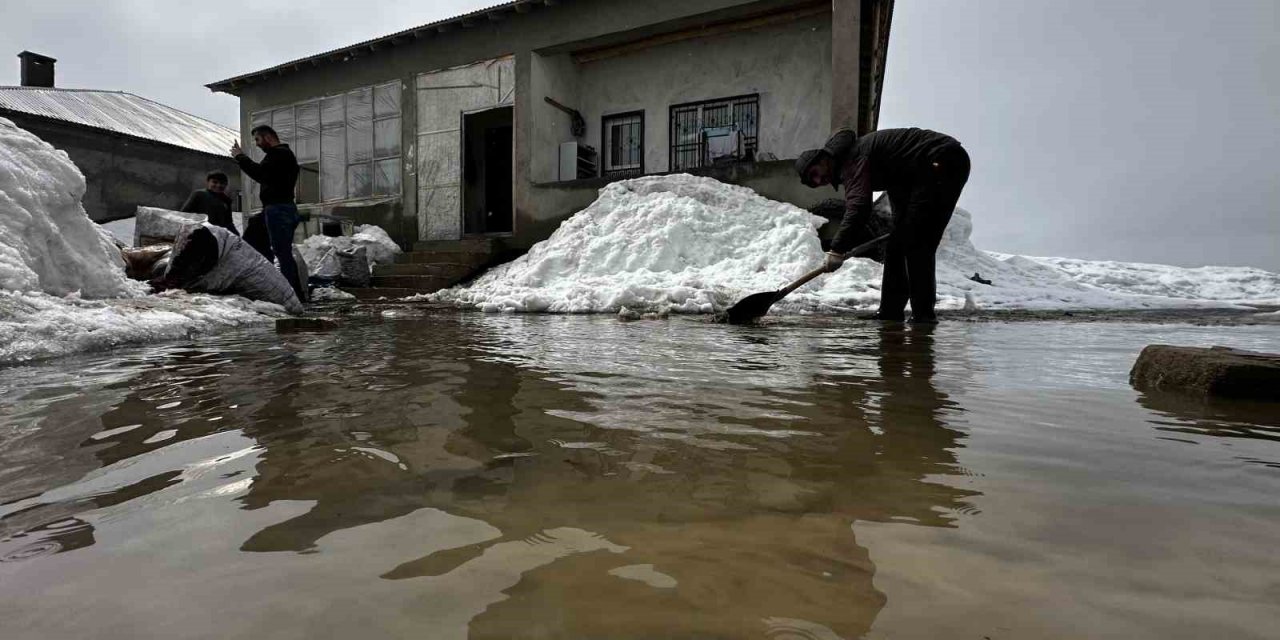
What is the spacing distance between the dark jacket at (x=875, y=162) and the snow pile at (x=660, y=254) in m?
1.61

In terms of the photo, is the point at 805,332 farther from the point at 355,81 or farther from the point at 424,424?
the point at 355,81

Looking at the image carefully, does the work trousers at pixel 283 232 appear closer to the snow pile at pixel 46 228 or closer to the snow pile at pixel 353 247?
the snow pile at pixel 46 228

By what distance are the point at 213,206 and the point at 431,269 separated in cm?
310

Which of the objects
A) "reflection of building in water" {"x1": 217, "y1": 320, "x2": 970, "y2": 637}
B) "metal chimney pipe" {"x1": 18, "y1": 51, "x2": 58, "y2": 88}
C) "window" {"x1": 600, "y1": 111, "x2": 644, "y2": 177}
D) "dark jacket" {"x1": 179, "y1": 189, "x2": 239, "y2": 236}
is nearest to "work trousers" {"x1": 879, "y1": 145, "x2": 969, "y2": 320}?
"reflection of building in water" {"x1": 217, "y1": 320, "x2": 970, "y2": 637}

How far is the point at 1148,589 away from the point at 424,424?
1296 millimetres

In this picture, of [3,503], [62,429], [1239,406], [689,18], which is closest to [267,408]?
[62,429]

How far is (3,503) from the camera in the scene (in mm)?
938

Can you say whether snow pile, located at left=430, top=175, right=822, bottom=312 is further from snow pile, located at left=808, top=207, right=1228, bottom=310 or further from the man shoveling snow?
the man shoveling snow

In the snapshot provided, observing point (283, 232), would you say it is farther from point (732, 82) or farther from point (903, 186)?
point (732, 82)

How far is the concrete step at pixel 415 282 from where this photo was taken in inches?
367

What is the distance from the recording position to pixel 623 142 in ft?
38.0

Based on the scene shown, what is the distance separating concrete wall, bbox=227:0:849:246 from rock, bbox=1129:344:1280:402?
852cm

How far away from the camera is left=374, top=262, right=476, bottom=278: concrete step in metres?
9.44

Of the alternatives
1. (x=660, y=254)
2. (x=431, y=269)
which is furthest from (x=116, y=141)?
(x=660, y=254)
